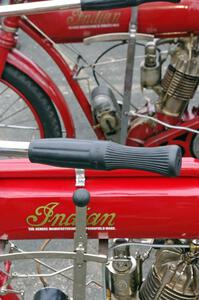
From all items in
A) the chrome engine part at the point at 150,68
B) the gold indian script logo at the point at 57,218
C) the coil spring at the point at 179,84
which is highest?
the chrome engine part at the point at 150,68

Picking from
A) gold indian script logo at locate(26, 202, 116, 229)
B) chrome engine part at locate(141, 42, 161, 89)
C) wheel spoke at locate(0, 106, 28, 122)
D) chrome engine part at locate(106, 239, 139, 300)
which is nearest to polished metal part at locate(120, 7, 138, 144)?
chrome engine part at locate(141, 42, 161, 89)

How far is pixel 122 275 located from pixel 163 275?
0.37ft

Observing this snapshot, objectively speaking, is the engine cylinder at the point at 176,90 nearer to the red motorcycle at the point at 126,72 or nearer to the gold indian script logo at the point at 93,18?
the red motorcycle at the point at 126,72

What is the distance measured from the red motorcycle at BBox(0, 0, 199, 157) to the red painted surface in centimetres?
114

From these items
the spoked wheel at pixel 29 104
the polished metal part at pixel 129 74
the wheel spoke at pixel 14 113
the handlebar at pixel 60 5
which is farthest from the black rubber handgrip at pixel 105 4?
the wheel spoke at pixel 14 113

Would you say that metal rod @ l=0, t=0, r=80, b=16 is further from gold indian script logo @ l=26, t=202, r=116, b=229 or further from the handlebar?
gold indian script logo @ l=26, t=202, r=116, b=229

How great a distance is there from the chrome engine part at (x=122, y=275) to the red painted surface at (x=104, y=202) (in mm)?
229

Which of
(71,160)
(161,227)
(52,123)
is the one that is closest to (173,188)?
(161,227)

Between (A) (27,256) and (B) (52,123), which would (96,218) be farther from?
(B) (52,123)

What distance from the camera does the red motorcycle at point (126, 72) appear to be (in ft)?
8.54

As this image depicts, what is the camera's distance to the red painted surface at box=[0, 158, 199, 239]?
1.48 m

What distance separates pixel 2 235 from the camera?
60.5 inches

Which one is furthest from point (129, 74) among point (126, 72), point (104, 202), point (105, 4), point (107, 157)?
point (107, 157)

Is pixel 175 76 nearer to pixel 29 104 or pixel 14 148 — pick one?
pixel 29 104
